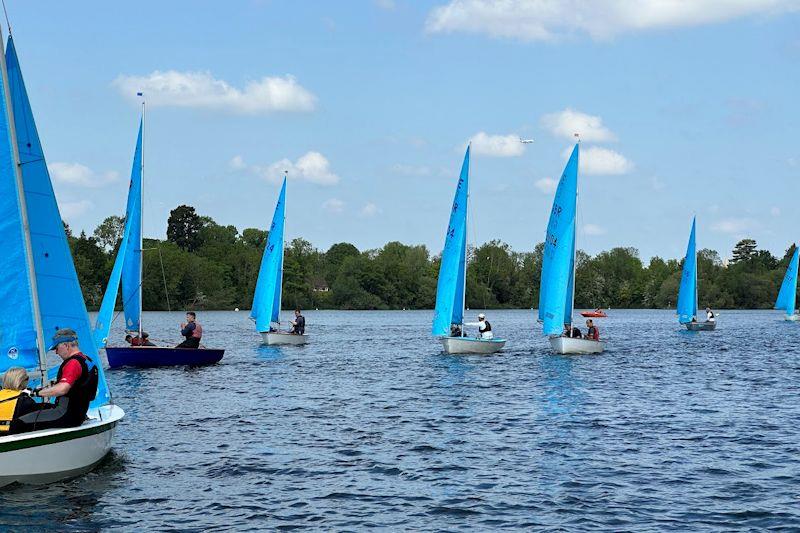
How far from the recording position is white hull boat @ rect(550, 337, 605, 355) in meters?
44.2

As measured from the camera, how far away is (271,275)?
5344cm

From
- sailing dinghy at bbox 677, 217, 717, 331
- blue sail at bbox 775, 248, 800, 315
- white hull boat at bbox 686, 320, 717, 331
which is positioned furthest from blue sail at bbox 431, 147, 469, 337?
blue sail at bbox 775, 248, 800, 315

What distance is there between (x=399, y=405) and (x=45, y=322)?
12.8 m

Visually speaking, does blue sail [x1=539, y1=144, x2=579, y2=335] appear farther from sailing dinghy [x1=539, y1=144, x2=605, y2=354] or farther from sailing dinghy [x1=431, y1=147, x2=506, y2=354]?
sailing dinghy [x1=431, y1=147, x2=506, y2=354]

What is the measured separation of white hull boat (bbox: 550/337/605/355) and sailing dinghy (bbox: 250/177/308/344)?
51.2 ft

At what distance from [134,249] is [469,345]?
614 inches

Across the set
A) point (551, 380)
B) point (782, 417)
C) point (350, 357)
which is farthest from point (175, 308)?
point (782, 417)

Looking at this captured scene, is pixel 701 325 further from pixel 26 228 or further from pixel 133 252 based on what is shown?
pixel 26 228

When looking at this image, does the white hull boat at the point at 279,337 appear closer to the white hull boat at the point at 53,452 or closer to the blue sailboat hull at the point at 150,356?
the blue sailboat hull at the point at 150,356

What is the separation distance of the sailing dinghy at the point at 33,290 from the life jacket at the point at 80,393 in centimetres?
23

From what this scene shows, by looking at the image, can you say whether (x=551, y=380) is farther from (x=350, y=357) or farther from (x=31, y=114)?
(x=31, y=114)

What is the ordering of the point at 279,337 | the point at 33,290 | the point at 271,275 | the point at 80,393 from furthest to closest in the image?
the point at 271,275 < the point at 279,337 < the point at 33,290 < the point at 80,393

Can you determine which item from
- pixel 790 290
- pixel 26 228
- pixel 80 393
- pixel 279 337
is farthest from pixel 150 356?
pixel 790 290

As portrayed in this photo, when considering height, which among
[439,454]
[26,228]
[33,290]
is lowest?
[439,454]
